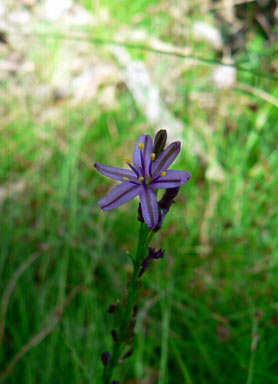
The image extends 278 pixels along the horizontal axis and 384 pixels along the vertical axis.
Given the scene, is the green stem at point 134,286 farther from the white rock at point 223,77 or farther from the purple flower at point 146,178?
the white rock at point 223,77

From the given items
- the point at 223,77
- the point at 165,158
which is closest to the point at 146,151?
the point at 165,158

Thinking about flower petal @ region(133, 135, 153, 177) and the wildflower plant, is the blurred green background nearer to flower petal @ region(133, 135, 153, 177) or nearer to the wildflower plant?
the wildflower plant

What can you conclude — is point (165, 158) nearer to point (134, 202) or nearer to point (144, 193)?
point (144, 193)

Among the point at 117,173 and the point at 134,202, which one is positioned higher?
the point at 117,173

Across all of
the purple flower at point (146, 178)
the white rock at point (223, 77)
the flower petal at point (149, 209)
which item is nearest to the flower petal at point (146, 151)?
the purple flower at point (146, 178)

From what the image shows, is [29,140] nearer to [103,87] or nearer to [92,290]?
[103,87]

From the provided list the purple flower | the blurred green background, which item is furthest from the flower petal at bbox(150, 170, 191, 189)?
the blurred green background
